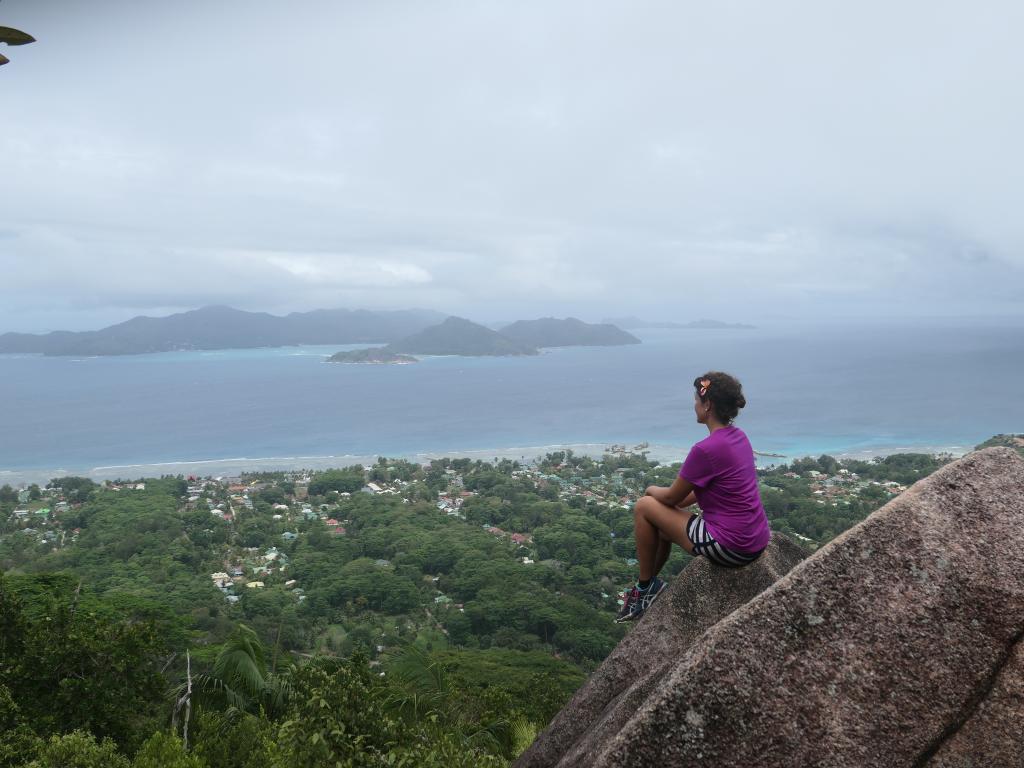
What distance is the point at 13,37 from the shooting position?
1521 mm

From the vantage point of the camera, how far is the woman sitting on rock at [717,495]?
13.5ft

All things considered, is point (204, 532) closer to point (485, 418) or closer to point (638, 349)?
point (485, 418)

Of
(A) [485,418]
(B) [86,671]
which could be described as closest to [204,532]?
(B) [86,671]

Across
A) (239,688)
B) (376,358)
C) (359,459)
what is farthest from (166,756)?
(376,358)

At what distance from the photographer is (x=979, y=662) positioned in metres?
2.41

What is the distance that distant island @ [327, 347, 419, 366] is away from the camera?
538 ft

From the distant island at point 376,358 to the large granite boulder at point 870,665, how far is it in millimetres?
160137

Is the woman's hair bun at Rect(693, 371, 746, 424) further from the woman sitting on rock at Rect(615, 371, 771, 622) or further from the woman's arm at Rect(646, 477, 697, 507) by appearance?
the woman's arm at Rect(646, 477, 697, 507)

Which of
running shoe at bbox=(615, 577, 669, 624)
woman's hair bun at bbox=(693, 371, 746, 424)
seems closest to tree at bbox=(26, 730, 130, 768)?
running shoe at bbox=(615, 577, 669, 624)

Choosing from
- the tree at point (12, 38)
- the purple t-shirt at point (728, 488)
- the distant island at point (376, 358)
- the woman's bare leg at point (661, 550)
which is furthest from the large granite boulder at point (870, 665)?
the distant island at point (376, 358)

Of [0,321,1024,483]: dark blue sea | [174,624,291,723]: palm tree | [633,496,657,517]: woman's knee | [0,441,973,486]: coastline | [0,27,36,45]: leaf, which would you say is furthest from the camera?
[0,321,1024,483]: dark blue sea

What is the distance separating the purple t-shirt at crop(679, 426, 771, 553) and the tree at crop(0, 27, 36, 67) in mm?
3594

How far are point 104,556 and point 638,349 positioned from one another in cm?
16066

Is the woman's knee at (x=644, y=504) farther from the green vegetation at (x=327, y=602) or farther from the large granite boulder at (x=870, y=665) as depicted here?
the green vegetation at (x=327, y=602)
